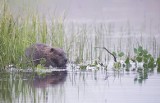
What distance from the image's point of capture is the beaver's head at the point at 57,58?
13875mm

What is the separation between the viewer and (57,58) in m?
13.9

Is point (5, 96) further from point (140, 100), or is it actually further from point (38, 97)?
point (140, 100)

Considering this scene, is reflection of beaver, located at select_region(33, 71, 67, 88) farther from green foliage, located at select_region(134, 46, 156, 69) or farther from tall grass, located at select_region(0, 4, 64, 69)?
green foliage, located at select_region(134, 46, 156, 69)

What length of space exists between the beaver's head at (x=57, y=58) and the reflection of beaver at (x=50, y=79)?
137cm

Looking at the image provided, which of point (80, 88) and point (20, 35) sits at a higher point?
point (20, 35)

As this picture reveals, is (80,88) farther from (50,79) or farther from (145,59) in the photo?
(145,59)

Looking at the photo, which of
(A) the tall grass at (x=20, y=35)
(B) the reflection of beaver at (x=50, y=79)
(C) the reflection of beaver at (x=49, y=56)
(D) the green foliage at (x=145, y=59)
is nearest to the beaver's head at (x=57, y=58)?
(C) the reflection of beaver at (x=49, y=56)

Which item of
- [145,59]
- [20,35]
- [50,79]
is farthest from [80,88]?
[145,59]

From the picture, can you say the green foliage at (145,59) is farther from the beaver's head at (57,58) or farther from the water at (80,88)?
the beaver's head at (57,58)

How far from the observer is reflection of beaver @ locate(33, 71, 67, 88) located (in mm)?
10258

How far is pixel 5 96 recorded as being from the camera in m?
8.79

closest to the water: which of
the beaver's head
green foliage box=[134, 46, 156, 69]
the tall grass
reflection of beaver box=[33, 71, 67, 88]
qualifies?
reflection of beaver box=[33, 71, 67, 88]

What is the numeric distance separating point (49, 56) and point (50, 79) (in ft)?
9.44

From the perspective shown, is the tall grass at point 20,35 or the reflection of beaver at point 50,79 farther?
the tall grass at point 20,35
